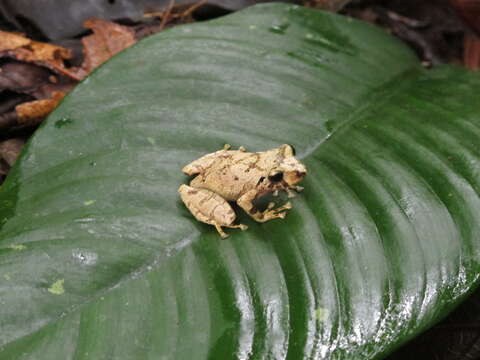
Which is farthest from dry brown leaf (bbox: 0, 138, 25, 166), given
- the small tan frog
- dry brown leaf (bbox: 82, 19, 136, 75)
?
the small tan frog

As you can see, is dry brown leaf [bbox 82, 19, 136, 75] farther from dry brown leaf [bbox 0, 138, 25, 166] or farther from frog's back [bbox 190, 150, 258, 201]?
frog's back [bbox 190, 150, 258, 201]

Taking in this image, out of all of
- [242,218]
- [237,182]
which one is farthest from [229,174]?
[242,218]

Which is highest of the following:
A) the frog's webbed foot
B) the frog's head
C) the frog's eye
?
the frog's head

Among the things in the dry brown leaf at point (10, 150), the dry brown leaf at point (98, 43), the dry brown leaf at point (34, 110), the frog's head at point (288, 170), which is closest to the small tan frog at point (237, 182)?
the frog's head at point (288, 170)

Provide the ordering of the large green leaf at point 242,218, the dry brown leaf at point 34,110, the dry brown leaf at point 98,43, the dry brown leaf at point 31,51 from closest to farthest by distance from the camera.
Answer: the large green leaf at point 242,218
the dry brown leaf at point 34,110
the dry brown leaf at point 31,51
the dry brown leaf at point 98,43

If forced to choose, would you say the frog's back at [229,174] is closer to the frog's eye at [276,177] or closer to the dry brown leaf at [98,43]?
the frog's eye at [276,177]

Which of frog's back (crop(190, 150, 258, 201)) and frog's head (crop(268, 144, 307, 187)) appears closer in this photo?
frog's head (crop(268, 144, 307, 187))

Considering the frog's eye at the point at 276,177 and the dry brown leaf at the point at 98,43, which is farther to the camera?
the dry brown leaf at the point at 98,43
